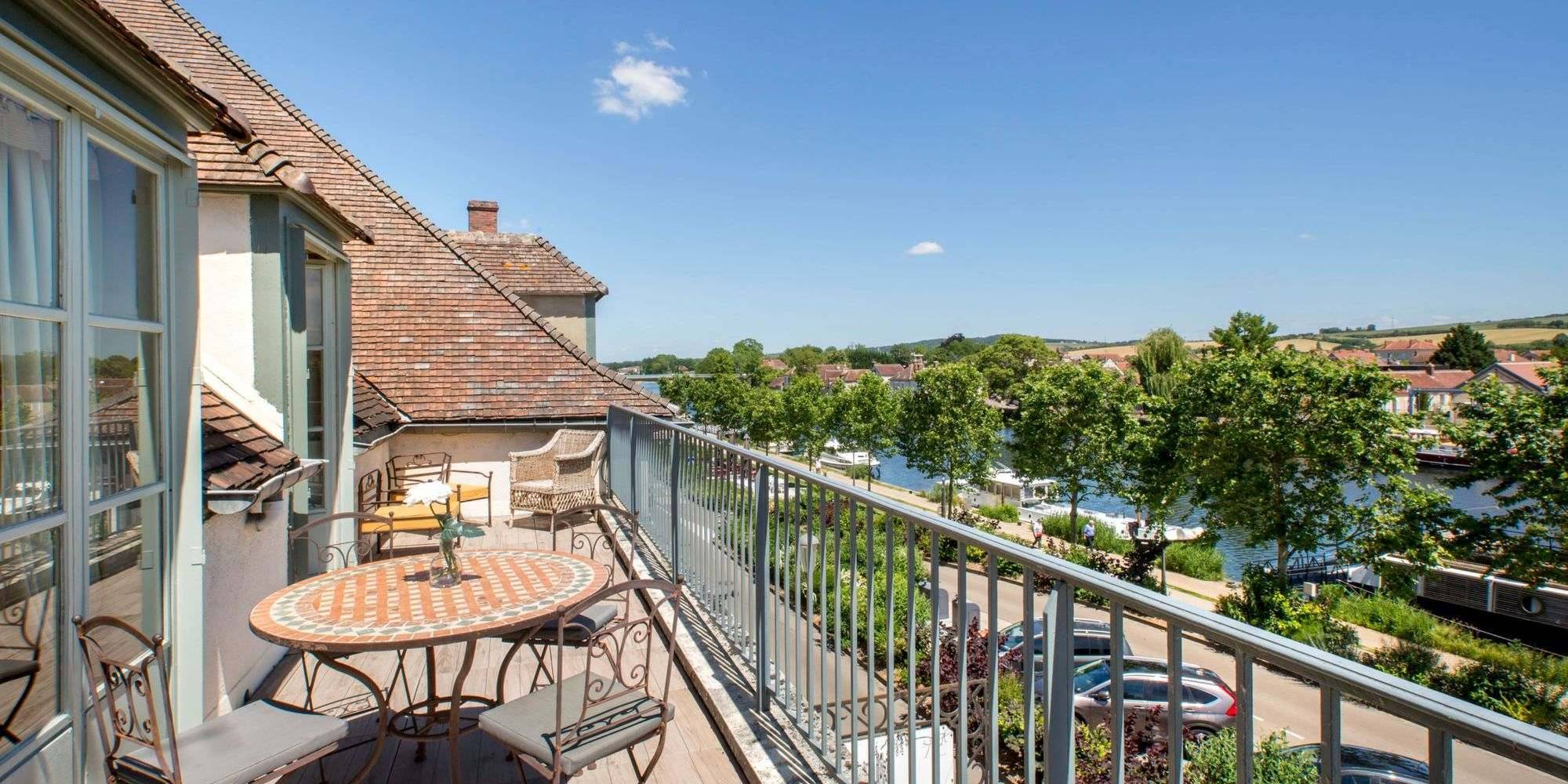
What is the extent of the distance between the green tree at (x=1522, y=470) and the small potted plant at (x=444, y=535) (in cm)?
3081

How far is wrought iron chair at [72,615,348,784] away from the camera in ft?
6.24

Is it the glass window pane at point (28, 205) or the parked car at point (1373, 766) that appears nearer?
the parked car at point (1373, 766)

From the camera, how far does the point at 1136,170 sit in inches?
2795

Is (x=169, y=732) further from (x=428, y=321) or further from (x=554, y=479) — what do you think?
(x=428, y=321)

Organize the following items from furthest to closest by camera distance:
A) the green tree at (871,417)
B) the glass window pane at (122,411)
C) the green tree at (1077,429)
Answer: the green tree at (871,417), the green tree at (1077,429), the glass window pane at (122,411)

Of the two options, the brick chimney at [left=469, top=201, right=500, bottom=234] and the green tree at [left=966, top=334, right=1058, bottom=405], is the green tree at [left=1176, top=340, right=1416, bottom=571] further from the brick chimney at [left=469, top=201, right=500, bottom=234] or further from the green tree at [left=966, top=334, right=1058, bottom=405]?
the green tree at [left=966, top=334, right=1058, bottom=405]

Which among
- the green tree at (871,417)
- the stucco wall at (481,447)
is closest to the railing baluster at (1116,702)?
the stucco wall at (481,447)

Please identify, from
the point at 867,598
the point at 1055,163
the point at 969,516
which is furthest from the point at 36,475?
the point at 1055,163

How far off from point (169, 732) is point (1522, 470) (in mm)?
34562

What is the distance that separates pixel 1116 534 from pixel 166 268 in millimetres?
43617

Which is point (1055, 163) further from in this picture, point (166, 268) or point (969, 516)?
point (166, 268)

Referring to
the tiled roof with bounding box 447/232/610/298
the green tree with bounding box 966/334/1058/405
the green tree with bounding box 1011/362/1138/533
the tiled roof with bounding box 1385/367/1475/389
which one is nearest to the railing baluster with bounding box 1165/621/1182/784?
the tiled roof with bounding box 447/232/610/298

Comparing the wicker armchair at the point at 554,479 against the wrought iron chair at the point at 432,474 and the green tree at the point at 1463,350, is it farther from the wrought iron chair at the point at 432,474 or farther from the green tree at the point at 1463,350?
the green tree at the point at 1463,350

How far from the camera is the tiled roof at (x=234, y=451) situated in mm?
3076
